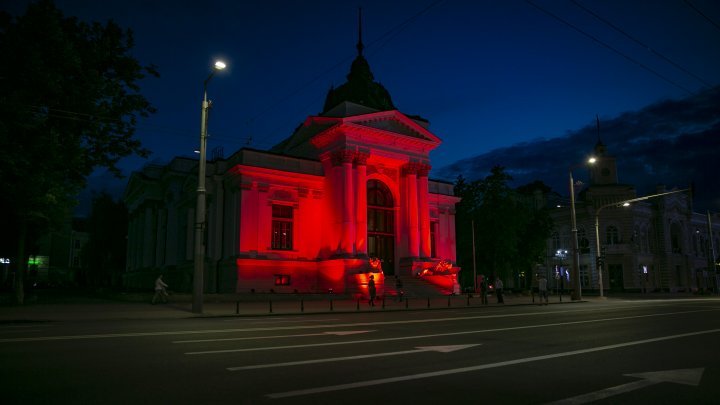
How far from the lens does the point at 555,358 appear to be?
857 cm

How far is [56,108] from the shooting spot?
24.8 m

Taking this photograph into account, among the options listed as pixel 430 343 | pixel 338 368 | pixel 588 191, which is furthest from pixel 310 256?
pixel 588 191

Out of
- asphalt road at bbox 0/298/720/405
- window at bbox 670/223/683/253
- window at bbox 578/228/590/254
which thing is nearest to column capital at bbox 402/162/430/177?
asphalt road at bbox 0/298/720/405

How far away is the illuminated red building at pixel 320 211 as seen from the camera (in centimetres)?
3912

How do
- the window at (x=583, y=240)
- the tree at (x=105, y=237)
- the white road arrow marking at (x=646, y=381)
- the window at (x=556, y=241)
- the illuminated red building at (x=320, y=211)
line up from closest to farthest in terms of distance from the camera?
the white road arrow marking at (x=646, y=381) < the illuminated red building at (x=320, y=211) < the tree at (x=105, y=237) < the window at (x=583, y=240) < the window at (x=556, y=241)

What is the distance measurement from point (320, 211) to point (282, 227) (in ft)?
12.2

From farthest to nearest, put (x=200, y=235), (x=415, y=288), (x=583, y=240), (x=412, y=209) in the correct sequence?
(x=583, y=240)
(x=412, y=209)
(x=415, y=288)
(x=200, y=235)

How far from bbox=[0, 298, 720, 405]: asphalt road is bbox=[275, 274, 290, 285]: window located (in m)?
27.1

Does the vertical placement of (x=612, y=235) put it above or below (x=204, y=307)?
above

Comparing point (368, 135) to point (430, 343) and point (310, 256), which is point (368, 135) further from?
point (430, 343)

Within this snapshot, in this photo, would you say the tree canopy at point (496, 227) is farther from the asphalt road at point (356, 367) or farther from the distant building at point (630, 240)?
the asphalt road at point (356, 367)

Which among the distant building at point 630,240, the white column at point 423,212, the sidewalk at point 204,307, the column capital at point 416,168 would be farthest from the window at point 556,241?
the sidewalk at point 204,307

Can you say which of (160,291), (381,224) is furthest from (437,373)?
(381,224)

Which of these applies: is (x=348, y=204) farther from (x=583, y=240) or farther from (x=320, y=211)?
(x=583, y=240)
